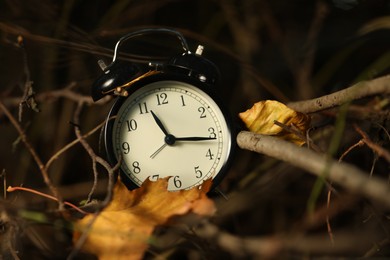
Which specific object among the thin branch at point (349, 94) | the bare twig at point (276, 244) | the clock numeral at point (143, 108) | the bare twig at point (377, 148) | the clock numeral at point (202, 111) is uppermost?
the clock numeral at point (143, 108)

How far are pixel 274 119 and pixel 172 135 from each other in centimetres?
24

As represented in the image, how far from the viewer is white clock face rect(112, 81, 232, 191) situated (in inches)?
53.9

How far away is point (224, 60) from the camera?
2561 mm

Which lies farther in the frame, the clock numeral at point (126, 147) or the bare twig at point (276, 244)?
the clock numeral at point (126, 147)

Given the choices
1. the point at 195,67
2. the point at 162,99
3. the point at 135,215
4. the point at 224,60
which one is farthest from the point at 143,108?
the point at 224,60

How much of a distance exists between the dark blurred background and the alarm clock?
56 cm

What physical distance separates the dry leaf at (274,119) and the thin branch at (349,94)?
7cm

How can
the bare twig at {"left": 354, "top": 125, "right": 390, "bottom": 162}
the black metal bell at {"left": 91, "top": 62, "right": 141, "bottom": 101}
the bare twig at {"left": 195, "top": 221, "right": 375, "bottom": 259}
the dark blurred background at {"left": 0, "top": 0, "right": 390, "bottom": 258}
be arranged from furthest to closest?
1. the dark blurred background at {"left": 0, "top": 0, "right": 390, "bottom": 258}
2. the black metal bell at {"left": 91, "top": 62, "right": 141, "bottom": 101}
3. the bare twig at {"left": 354, "top": 125, "right": 390, "bottom": 162}
4. the bare twig at {"left": 195, "top": 221, "right": 375, "bottom": 259}

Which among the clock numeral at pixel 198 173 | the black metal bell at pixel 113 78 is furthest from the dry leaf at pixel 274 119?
the black metal bell at pixel 113 78

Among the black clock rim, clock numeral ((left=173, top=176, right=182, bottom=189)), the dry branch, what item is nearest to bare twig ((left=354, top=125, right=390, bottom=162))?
the dry branch

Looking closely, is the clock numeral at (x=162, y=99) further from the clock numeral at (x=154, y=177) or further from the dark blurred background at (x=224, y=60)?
Answer: the dark blurred background at (x=224, y=60)

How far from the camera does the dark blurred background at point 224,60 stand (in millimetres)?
2098

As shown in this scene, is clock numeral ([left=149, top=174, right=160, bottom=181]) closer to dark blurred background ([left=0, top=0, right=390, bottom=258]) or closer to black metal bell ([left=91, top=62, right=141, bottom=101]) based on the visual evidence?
black metal bell ([left=91, top=62, right=141, bottom=101])

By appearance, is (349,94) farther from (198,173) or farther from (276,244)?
(276,244)
